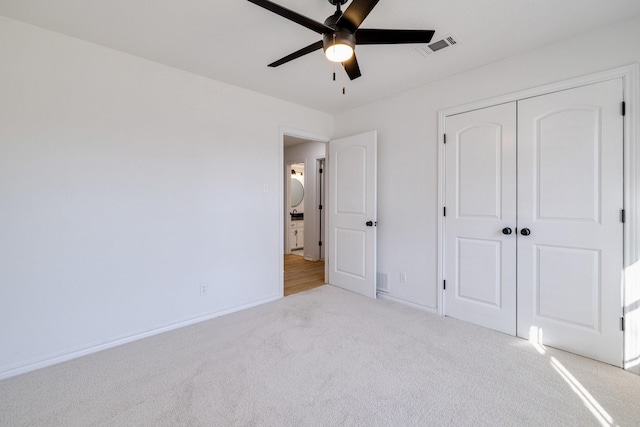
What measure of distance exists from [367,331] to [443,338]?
0.67 metres

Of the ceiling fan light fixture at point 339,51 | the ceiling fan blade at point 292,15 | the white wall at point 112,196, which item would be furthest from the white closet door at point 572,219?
the white wall at point 112,196

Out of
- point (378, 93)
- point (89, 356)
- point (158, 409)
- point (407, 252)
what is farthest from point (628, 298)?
point (89, 356)

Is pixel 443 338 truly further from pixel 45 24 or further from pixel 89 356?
pixel 45 24

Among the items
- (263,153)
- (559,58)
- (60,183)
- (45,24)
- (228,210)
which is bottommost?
(228,210)

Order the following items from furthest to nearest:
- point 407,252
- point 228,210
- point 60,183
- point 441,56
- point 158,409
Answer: point 407,252, point 228,210, point 441,56, point 60,183, point 158,409

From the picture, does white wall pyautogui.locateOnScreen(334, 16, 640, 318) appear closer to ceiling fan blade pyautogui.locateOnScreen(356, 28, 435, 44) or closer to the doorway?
ceiling fan blade pyautogui.locateOnScreen(356, 28, 435, 44)

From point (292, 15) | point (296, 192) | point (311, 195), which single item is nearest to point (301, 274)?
point (311, 195)

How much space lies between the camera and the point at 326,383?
187cm

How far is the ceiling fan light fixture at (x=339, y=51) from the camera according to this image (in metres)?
1.56

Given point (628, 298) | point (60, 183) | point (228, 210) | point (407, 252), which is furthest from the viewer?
point (407, 252)

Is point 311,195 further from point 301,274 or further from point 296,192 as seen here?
point 301,274

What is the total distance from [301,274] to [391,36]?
12.6 feet

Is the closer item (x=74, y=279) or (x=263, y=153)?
(x=74, y=279)

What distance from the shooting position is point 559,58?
2.26 m
